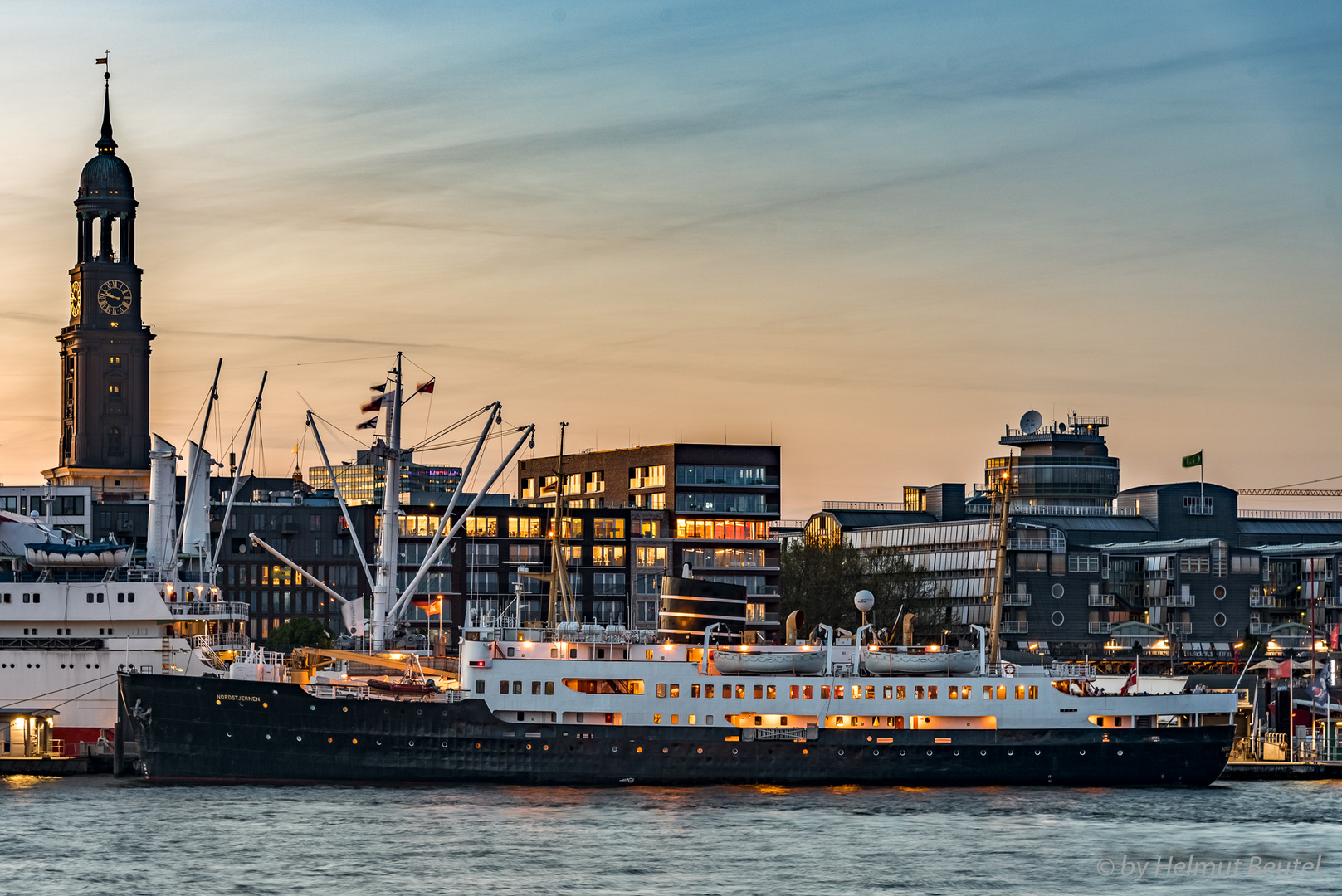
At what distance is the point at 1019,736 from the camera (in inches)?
3255

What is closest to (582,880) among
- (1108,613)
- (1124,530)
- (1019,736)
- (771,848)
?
(771,848)

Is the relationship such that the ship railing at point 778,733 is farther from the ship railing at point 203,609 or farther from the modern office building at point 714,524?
the modern office building at point 714,524

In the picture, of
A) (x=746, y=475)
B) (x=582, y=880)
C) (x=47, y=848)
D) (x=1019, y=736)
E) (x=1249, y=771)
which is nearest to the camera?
(x=582, y=880)

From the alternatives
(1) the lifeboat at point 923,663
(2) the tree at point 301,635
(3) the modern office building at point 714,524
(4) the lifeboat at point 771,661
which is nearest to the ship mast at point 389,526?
(4) the lifeboat at point 771,661

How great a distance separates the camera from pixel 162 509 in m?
98.9

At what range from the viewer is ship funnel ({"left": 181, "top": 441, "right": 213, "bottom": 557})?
104062 mm

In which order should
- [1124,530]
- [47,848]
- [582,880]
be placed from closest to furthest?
[582,880]
[47,848]
[1124,530]

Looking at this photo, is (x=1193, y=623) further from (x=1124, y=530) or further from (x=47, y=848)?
(x=47, y=848)

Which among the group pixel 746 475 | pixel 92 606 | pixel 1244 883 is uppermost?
pixel 746 475

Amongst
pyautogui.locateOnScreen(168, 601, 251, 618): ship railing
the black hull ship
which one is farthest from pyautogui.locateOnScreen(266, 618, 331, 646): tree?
the black hull ship

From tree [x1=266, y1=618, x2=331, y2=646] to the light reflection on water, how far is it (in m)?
51.5

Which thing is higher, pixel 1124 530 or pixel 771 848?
pixel 1124 530

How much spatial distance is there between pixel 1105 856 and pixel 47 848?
35526 millimetres

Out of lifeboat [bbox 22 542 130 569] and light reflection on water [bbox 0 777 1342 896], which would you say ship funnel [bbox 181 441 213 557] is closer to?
lifeboat [bbox 22 542 130 569]
